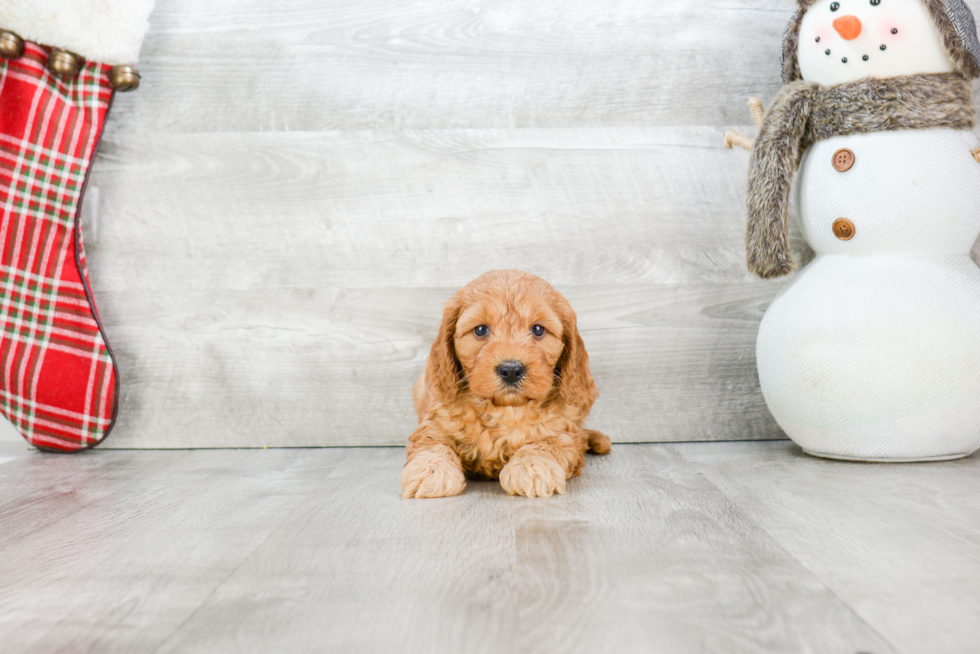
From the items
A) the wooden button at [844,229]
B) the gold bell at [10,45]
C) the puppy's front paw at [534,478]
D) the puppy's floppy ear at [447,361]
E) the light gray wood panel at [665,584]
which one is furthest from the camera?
the gold bell at [10,45]

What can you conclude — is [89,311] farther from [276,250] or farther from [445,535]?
[445,535]

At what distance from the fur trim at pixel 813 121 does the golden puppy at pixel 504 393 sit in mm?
492

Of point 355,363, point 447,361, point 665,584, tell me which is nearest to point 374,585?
point 665,584

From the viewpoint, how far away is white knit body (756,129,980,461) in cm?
146

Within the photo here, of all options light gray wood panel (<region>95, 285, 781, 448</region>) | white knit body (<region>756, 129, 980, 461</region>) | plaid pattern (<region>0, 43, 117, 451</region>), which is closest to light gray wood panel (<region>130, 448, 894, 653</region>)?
white knit body (<region>756, 129, 980, 461</region>)

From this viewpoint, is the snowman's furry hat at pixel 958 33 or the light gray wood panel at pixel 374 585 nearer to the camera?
the light gray wood panel at pixel 374 585

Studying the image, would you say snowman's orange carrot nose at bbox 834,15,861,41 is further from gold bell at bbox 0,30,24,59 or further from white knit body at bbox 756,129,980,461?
gold bell at bbox 0,30,24,59

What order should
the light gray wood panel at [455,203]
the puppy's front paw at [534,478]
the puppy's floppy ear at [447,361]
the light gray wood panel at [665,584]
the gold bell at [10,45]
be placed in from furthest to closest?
the light gray wood panel at [455,203]
the gold bell at [10,45]
the puppy's floppy ear at [447,361]
the puppy's front paw at [534,478]
the light gray wood panel at [665,584]

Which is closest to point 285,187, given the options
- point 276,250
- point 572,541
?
point 276,250

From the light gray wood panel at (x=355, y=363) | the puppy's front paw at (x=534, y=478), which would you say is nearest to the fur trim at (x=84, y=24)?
the light gray wood panel at (x=355, y=363)

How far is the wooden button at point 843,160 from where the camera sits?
1.53 m

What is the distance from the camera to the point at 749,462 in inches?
63.1

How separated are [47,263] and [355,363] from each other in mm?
795

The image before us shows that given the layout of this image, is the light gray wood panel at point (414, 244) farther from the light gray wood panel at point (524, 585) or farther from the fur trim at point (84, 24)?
the light gray wood panel at point (524, 585)
